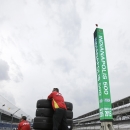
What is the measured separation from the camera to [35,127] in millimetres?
4840

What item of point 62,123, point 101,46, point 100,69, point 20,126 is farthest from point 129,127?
point 62,123

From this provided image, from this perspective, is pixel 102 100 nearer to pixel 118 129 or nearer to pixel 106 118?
pixel 106 118

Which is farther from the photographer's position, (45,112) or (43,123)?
(45,112)

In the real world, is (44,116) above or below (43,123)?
above

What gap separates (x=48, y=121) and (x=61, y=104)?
0.57m

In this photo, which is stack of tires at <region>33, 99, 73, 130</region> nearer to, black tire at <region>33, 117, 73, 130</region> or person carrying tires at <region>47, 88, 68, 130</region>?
black tire at <region>33, 117, 73, 130</region>

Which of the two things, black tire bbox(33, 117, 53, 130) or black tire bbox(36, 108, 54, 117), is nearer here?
black tire bbox(33, 117, 53, 130)

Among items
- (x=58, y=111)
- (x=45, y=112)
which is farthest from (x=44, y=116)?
(x=58, y=111)

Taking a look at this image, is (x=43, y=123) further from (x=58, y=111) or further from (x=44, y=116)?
(x=58, y=111)

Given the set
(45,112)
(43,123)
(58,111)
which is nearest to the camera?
(58,111)

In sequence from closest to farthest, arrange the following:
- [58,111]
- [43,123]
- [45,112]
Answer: [58,111], [43,123], [45,112]

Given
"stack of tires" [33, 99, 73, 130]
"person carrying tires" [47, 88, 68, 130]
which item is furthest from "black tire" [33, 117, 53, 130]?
"person carrying tires" [47, 88, 68, 130]

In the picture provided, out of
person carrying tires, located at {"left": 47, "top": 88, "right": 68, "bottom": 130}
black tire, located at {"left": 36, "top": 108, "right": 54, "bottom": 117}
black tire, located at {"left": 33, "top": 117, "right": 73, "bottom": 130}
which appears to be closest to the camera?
person carrying tires, located at {"left": 47, "top": 88, "right": 68, "bottom": 130}

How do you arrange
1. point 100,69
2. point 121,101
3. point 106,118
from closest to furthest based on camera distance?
point 106,118, point 100,69, point 121,101
